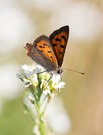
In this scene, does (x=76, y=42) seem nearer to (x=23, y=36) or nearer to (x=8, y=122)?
(x=23, y=36)

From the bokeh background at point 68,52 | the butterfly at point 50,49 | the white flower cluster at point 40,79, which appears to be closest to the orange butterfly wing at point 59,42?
the butterfly at point 50,49

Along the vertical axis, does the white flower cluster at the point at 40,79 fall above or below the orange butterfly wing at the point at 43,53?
below

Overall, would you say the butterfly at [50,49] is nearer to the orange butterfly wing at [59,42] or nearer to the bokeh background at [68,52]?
the orange butterfly wing at [59,42]

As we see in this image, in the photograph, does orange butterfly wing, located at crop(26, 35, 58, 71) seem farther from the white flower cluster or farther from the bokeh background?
the bokeh background

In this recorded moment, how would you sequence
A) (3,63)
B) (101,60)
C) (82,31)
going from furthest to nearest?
(82,31), (101,60), (3,63)

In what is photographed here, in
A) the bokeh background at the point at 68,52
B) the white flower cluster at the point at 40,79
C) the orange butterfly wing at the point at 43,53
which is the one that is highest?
the orange butterfly wing at the point at 43,53

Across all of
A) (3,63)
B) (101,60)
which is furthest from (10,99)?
(101,60)

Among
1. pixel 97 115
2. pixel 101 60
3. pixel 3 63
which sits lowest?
pixel 97 115

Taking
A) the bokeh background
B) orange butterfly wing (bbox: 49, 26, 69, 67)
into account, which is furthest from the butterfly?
the bokeh background
